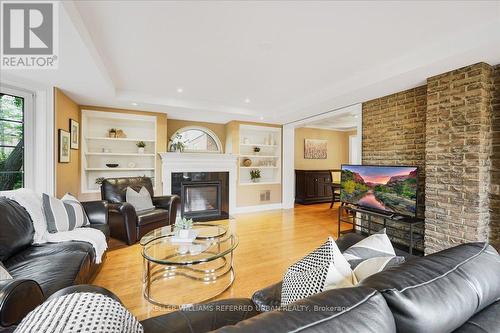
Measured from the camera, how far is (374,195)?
320 centimetres

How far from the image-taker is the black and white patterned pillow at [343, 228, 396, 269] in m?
1.04

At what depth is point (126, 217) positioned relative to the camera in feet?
9.98

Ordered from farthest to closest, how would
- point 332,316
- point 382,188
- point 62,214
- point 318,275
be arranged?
point 382,188 → point 62,214 → point 318,275 → point 332,316

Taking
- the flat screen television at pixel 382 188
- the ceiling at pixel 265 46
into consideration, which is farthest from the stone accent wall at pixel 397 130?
the flat screen television at pixel 382 188

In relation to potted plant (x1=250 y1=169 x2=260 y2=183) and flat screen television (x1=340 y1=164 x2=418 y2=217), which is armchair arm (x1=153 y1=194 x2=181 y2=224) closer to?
potted plant (x1=250 y1=169 x2=260 y2=183)

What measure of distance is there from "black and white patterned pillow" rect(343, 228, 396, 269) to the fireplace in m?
3.95

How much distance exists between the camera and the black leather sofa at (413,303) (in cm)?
52

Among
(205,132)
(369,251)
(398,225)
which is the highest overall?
(205,132)

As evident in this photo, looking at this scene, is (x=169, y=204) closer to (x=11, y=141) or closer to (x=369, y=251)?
(x=11, y=141)

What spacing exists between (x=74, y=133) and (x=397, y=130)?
16.9 ft

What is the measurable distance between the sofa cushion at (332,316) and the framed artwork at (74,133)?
14.3 ft

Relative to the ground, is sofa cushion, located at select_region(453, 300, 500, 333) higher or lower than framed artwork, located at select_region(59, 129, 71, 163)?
lower

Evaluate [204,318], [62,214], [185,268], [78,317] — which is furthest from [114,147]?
[78,317]

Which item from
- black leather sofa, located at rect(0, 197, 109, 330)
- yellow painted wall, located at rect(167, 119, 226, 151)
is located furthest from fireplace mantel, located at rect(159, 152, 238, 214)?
black leather sofa, located at rect(0, 197, 109, 330)
